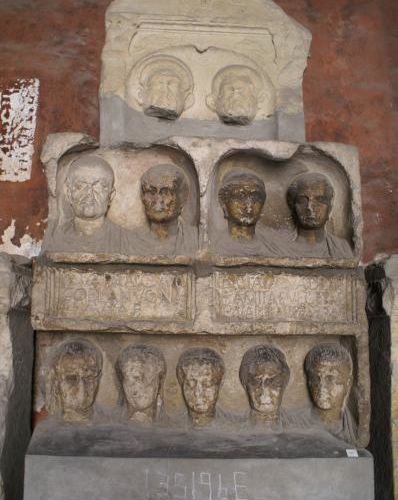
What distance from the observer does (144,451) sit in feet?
13.5

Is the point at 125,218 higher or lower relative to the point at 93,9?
lower

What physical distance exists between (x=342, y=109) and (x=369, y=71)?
1.46 feet

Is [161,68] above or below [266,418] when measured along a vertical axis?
above

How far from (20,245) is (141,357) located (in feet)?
5.56

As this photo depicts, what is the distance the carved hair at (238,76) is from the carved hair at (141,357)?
193 centimetres

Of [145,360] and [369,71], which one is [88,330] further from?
[369,71]

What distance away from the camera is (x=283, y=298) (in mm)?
4516

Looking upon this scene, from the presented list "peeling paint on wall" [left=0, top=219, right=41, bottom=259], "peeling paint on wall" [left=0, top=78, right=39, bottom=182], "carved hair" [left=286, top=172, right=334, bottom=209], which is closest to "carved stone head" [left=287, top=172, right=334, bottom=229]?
Result: "carved hair" [left=286, top=172, right=334, bottom=209]

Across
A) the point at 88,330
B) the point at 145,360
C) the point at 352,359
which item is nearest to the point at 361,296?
the point at 352,359

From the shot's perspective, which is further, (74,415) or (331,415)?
(331,415)

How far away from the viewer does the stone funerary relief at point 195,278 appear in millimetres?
4348

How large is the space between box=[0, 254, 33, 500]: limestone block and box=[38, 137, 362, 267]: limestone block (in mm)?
350

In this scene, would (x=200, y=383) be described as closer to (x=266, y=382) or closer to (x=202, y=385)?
(x=202, y=385)

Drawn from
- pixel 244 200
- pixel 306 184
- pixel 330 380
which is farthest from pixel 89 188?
pixel 330 380
